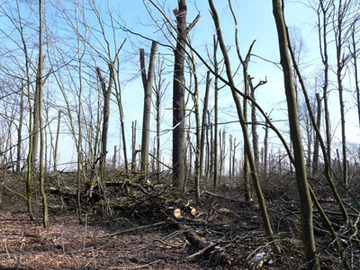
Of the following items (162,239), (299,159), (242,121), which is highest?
(242,121)

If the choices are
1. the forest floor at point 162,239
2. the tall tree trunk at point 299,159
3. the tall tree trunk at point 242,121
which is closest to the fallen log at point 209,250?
the forest floor at point 162,239

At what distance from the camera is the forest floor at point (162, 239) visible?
10.2 ft

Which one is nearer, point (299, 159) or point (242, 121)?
point (299, 159)

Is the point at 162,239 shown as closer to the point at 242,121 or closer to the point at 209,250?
the point at 209,250

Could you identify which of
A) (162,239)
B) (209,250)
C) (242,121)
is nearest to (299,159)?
(242,121)

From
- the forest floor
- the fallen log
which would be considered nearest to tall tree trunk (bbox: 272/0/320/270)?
the forest floor

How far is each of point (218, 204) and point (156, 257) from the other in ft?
9.59

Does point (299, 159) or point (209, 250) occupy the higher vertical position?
point (299, 159)

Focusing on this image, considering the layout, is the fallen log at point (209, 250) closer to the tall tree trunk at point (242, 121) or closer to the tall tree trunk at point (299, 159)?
the tall tree trunk at point (242, 121)

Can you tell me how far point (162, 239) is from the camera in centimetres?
367

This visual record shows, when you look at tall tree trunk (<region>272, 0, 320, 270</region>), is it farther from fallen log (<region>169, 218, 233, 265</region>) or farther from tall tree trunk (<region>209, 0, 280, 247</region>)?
fallen log (<region>169, 218, 233, 265</region>)

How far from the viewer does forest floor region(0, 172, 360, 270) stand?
3.11 meters

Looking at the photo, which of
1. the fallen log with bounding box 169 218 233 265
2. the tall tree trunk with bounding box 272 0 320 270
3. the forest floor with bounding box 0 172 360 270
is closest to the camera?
the tall tree trunk with bounding box 272 0 320 270

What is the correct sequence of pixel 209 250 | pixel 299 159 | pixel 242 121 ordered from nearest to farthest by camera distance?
1. pixel 299 159
2. pixel 242 121
3. pixel 209 250
